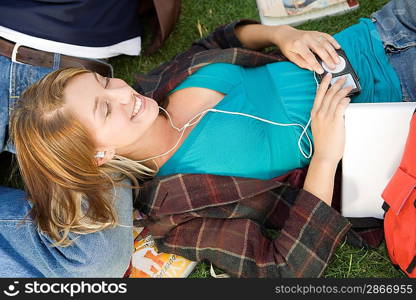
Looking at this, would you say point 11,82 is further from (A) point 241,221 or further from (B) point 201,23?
(A) point 241,221

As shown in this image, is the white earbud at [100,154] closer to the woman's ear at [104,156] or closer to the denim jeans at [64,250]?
the woman's ear at [104,156]

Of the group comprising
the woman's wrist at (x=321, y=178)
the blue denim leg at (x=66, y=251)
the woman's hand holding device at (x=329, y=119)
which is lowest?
the blue denim leg at (x=66, y=251)

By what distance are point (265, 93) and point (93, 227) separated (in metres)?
0.96

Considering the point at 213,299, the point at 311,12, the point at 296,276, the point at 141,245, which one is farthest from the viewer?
the point at 311,12

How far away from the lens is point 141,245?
2.41 meters

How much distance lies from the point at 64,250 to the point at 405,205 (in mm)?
1421

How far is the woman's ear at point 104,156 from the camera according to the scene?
6.30ft

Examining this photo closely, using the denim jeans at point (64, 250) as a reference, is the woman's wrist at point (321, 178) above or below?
above

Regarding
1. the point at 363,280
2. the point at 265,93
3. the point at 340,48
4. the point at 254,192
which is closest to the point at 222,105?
the point at 265,93

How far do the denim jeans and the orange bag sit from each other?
1.11 metres

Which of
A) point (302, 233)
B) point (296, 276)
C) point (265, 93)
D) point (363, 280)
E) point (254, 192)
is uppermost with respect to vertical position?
point (265, 93)

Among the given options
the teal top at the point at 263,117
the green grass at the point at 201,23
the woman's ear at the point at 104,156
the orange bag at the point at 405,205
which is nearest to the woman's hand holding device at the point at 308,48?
the teal top at the point at 263,117

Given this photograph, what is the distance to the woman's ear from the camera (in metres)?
1.92

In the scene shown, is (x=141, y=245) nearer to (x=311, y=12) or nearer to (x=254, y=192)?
(x=254, y=192)
